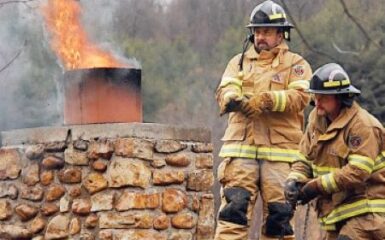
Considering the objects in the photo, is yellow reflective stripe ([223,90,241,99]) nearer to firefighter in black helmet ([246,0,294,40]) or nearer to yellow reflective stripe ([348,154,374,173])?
firefighter in black helmet ([246,0,294,40])

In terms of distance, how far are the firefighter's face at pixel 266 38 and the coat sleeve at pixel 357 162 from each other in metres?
1.46

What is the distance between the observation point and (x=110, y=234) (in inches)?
334

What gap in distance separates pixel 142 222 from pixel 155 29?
18288mm

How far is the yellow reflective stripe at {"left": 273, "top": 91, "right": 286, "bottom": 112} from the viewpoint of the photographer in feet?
26.5

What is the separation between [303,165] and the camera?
757 centimetres

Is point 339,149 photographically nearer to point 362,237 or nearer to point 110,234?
point 362,237

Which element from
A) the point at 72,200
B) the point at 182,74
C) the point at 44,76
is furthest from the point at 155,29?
the point at 72,200

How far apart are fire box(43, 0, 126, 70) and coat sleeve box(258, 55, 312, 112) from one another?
212cm

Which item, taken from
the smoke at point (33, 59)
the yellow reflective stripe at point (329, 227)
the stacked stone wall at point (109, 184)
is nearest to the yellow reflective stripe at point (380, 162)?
the yellow reflective stripe at point (329, 227)

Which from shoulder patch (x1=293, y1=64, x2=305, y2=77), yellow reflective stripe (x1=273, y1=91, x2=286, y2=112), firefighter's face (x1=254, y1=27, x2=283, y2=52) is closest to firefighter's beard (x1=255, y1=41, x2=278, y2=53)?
firefighter's face (x1=254, y1=27, x2=283, y2=52)

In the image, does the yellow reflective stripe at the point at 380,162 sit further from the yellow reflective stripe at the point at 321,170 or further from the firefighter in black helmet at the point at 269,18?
the firefighter in black helmet at the point at 269,18

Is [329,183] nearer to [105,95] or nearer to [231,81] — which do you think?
[231,81]

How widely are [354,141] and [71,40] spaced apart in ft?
12.6

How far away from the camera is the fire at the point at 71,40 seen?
9.91 meters
